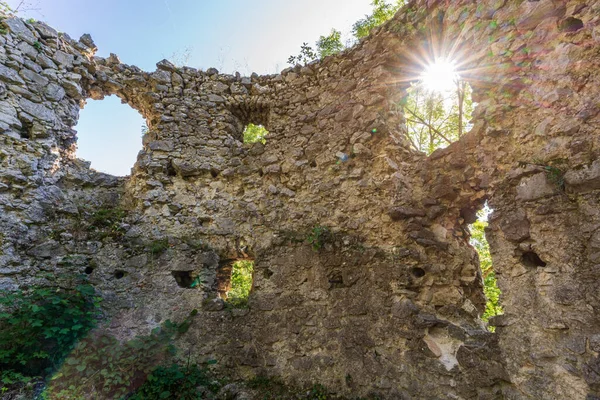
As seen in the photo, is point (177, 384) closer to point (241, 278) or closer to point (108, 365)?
point (108, 365)

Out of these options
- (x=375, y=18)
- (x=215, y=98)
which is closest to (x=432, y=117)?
(x=375, y=18)

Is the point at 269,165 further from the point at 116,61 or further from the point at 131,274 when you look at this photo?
the point at 116,61

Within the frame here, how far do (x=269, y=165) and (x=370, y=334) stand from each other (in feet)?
9.59

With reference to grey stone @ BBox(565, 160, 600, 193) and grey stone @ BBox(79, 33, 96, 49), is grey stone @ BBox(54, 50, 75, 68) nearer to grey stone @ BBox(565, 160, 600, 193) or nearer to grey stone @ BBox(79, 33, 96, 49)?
grey stone @ BBox(79, 33, 96, 49)

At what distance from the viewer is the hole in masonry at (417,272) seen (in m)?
3.73

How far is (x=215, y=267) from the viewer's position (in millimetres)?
4695

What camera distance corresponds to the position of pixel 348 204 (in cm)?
443

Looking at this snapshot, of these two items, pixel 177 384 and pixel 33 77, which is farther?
pixel 33 77

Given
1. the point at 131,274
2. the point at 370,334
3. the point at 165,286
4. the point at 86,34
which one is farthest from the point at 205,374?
the point at 86,34

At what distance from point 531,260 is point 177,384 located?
405 centimetres

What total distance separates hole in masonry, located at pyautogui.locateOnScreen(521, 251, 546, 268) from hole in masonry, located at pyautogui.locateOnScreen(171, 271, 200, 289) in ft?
13.0

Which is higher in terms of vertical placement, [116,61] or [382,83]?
[116,61]

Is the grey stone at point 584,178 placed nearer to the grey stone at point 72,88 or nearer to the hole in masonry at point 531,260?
the hole in masonry at point 531,260

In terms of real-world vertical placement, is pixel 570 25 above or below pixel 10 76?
below
